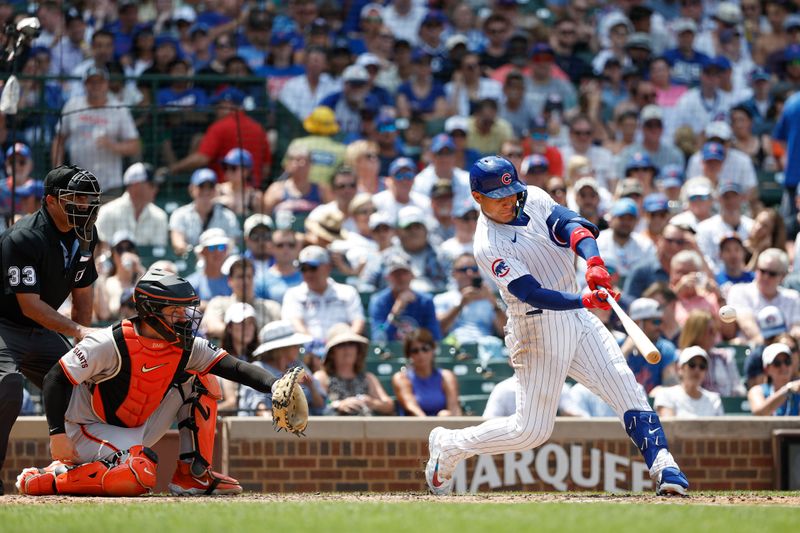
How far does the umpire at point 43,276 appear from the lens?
6.62 m

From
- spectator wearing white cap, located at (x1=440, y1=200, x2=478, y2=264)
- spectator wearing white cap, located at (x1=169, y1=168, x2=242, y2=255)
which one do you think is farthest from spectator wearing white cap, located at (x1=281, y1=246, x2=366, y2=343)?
spectator wearing white cap, located at (x1=440, y1=200, x2=478, y2=264)

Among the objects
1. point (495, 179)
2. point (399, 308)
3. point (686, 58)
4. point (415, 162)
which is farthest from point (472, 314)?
point (686, 58)

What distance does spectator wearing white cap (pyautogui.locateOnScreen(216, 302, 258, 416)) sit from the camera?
9.23 m

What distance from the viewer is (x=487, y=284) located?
35.8 feet

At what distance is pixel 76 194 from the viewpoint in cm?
671

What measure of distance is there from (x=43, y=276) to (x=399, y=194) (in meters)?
5.55

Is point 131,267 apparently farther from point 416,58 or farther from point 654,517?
point 654,517

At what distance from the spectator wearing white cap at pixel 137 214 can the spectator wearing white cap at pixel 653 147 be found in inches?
175

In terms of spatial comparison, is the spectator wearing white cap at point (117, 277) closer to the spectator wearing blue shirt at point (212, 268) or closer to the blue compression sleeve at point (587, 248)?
the spectator wearing blue shirt at point (212, 268)

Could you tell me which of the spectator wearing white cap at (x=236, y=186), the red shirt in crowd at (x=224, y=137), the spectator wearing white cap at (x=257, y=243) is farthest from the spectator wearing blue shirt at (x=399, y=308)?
the red shirt in crowd at (x=224, y=137)

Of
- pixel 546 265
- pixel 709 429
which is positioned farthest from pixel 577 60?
pixel 546 265

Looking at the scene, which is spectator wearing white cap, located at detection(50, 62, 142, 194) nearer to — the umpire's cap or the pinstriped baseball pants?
the umpire's cap

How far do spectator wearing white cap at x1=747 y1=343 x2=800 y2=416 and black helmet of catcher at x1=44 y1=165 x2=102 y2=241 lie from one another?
188 inches

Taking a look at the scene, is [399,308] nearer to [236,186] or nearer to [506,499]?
[236,186]
